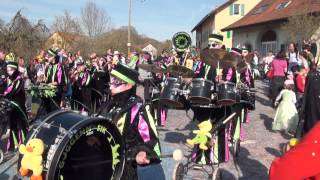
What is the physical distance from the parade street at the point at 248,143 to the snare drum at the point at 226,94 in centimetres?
114

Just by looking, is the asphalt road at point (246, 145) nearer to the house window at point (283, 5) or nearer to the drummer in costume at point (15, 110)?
the drummer in costume at point (15, 110)

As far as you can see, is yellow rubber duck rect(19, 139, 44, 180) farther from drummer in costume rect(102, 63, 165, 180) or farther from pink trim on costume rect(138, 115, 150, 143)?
pink trim on costume rect(138, 115, 150, 143)

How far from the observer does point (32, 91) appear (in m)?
10.2

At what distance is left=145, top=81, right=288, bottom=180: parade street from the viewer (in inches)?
294

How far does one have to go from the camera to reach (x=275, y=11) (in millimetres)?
37531

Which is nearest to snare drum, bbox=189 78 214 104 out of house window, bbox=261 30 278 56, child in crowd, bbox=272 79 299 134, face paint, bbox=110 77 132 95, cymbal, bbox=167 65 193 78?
cymbal, bbox=167 65 193 78

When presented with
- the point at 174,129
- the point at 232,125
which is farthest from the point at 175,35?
the point at 232,125

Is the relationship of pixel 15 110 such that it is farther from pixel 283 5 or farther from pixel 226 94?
pixel 283 5

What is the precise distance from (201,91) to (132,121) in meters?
2.47

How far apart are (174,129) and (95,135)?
7700mm

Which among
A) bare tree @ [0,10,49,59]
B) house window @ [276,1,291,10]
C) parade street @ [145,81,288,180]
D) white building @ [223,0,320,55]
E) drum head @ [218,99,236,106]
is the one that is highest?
house window @ [276,1,291,10]

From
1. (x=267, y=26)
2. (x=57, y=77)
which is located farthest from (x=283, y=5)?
(x=57, y=77)

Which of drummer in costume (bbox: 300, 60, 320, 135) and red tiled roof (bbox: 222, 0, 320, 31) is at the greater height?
red tiled roof (bbox: 222, 0, 320, 31)

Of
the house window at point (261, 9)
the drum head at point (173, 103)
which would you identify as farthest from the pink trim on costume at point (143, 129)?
the house window at point (261, 9)
